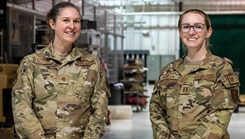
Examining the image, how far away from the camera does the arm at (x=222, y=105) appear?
2.32m

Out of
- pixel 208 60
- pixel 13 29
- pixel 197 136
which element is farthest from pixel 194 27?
pixel 13 29

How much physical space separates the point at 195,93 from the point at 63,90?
67 cm

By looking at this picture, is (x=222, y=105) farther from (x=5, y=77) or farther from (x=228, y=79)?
(x=5, y=77)

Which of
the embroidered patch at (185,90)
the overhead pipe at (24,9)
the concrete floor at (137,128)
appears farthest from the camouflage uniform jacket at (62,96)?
the concrete floor at (137,128)

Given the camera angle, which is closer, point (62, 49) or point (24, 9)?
point (62, 49)

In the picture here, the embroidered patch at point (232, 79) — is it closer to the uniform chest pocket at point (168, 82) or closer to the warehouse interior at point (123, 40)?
the uniform chest pocket at point (168, 82)

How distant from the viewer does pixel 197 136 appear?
2354 millimetres

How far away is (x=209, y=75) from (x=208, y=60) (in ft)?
0.28

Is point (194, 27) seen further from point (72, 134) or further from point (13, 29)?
point (13, 29)

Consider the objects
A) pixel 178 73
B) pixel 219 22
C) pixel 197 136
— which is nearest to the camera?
pixel 197 136

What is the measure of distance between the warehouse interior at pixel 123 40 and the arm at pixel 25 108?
127 centimetres

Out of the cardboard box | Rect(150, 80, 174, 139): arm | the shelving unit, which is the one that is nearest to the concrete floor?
the shelving unit

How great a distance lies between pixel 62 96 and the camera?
242cm

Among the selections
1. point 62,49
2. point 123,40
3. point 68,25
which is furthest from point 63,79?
point 123,40
